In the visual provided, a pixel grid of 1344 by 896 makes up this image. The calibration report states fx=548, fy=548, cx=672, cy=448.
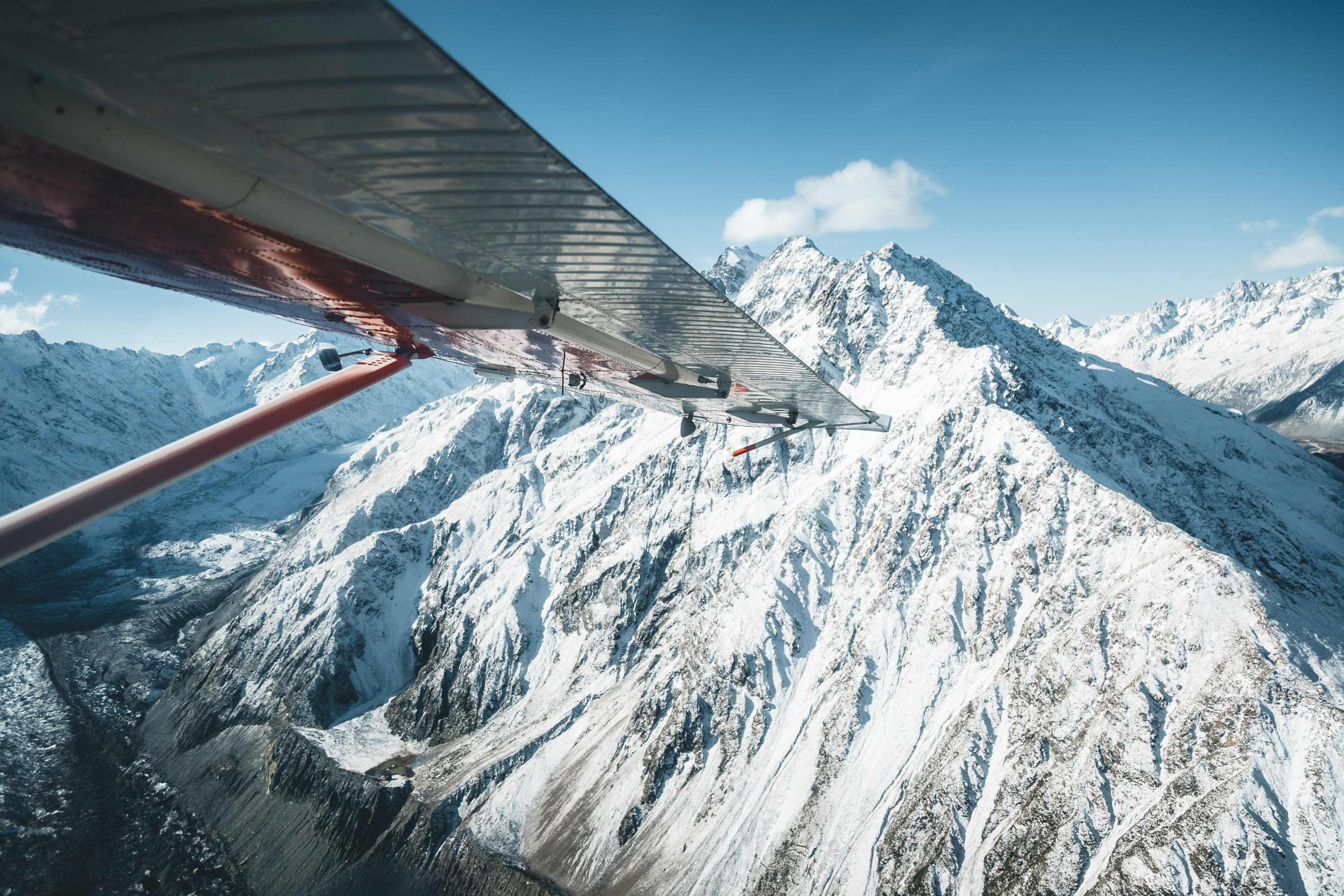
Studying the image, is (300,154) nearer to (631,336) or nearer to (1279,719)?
(631,336)

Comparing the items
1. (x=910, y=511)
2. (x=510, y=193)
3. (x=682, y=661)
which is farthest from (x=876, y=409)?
(x=510, y=193)

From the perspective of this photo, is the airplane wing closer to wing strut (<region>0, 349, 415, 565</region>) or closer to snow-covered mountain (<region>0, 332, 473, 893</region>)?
wing strut (<region>0, 349, 415, 565</region>)

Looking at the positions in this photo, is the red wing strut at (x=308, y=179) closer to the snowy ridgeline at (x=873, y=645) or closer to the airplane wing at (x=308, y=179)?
the airplane wing at (x=308, y=179)

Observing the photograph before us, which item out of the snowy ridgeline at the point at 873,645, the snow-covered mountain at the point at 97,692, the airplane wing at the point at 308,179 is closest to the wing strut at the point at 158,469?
the airplane wing at the point at 308,179

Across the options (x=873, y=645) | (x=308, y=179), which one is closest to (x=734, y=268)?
(x=873, y=645)

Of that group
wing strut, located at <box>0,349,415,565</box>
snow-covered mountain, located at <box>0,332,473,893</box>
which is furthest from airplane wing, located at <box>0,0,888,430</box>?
snow-covered mountain, located at <box>0,332,473,893</box>

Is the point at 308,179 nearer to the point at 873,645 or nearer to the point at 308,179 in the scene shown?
the point at 308,179
